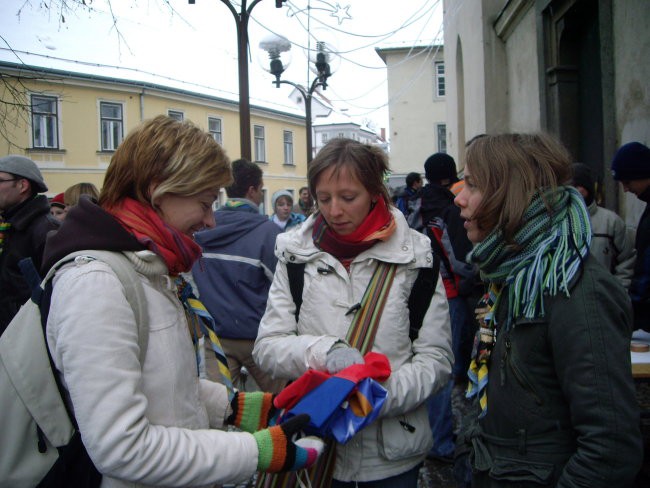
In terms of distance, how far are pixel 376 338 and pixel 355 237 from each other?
1.41ft

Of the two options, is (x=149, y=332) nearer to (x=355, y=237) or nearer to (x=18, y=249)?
(x=355, y=237)

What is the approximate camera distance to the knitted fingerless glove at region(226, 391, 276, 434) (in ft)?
6.82

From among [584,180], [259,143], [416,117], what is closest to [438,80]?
[416,117]

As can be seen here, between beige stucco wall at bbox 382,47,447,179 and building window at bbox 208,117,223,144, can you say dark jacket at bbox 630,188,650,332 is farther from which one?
beige stucco wall at bbox 382,47,447,179

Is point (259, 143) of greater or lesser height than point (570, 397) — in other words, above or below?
above

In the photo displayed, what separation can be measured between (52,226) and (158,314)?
10.3 feet

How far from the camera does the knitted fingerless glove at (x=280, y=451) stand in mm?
1589

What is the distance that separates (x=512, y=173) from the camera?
185 cm

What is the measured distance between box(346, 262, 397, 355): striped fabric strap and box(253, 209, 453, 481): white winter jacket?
26 mm

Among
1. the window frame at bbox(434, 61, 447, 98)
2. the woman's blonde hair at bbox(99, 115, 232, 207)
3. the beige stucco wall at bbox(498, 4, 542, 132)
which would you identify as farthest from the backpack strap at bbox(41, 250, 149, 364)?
the window frame at bbox(434, 61, 447, 98)

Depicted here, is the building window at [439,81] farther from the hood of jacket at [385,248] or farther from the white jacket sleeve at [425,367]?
the white jacket sleeve at [425,367]

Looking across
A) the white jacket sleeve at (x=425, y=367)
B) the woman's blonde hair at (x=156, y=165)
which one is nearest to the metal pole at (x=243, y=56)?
the white jacket sleeve at (x=425, y=367)

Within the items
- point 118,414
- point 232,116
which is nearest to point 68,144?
point 232,116

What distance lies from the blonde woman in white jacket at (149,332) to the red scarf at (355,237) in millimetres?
631
